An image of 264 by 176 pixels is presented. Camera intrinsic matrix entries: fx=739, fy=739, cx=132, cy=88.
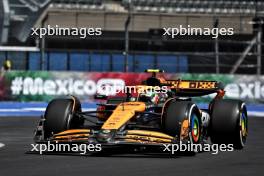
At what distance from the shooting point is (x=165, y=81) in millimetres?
12383

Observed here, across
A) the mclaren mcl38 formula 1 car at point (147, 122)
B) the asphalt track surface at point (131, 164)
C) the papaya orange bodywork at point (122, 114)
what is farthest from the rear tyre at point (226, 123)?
the papaya orange bodywork at point (122, 114)

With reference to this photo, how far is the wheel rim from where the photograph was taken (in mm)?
10805

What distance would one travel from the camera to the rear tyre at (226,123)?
37.2ft

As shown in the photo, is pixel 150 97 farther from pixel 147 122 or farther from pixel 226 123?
pixel 226 123

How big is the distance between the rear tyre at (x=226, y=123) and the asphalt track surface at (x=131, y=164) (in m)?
0.30

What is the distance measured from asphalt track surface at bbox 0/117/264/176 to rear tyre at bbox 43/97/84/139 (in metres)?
0.52

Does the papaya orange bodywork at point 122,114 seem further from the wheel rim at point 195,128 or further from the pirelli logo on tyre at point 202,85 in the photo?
the pirelli logo on tyre at point 202,85

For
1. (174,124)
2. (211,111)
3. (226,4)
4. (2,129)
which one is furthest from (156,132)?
(226,4)

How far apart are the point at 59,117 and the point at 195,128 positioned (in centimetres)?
203

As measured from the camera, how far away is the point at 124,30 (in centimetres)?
3541

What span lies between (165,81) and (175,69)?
21.1 meters

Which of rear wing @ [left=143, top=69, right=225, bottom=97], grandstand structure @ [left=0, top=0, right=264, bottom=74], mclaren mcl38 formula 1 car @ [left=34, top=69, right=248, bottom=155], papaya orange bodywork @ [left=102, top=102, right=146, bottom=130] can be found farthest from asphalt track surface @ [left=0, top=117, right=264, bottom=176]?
grandstand structure @ [left=0, top=0, right=264, bottom=74]

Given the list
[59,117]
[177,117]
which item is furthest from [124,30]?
[177,117]

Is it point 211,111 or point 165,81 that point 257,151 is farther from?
point 165,81
